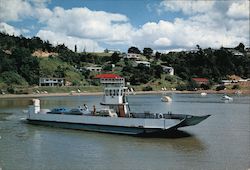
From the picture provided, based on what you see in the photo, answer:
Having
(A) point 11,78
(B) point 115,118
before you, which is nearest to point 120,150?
(B) point 115,118

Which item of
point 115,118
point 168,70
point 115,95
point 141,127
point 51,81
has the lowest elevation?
point 141,127

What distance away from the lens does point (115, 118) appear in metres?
38.9

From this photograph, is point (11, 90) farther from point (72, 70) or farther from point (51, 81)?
point (72, 70)

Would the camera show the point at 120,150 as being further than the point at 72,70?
No

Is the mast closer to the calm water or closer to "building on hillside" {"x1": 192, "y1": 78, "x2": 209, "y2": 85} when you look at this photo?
the calm water

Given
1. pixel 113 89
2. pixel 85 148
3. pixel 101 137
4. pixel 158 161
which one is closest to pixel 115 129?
pixel 101 137

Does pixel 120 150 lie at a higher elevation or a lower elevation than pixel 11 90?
lower

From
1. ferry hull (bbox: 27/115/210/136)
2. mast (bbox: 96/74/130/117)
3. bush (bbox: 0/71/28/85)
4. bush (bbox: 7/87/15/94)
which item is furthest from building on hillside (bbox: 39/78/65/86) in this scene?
mast (bbox: 96/74/130/117)

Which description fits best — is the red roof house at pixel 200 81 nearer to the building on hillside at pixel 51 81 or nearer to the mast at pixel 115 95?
the building on hillside at pixel 51 81

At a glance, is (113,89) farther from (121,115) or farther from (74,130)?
(74,130)

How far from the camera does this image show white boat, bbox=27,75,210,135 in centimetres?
3675

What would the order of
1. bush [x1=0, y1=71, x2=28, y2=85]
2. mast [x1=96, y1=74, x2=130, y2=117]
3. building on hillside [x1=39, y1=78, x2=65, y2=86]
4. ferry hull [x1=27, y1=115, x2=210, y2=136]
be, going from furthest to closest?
building on hillside [x1=39, y1=78, x2=65, y2=86] → bush [x1=0, y1=71, x2=28, y2=85] → mast [x1=96, y1=74, x2=130, y2=117] → ferry hull [x1=27, y1=115, x2=210, y2=136]

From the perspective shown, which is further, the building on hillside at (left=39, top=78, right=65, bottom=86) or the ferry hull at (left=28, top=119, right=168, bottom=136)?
the building on hillside at (left=39, top=78, right=65, bottom=86)

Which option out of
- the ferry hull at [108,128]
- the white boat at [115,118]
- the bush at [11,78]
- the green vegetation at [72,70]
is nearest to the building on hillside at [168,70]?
the green vegetation at [72,70]
